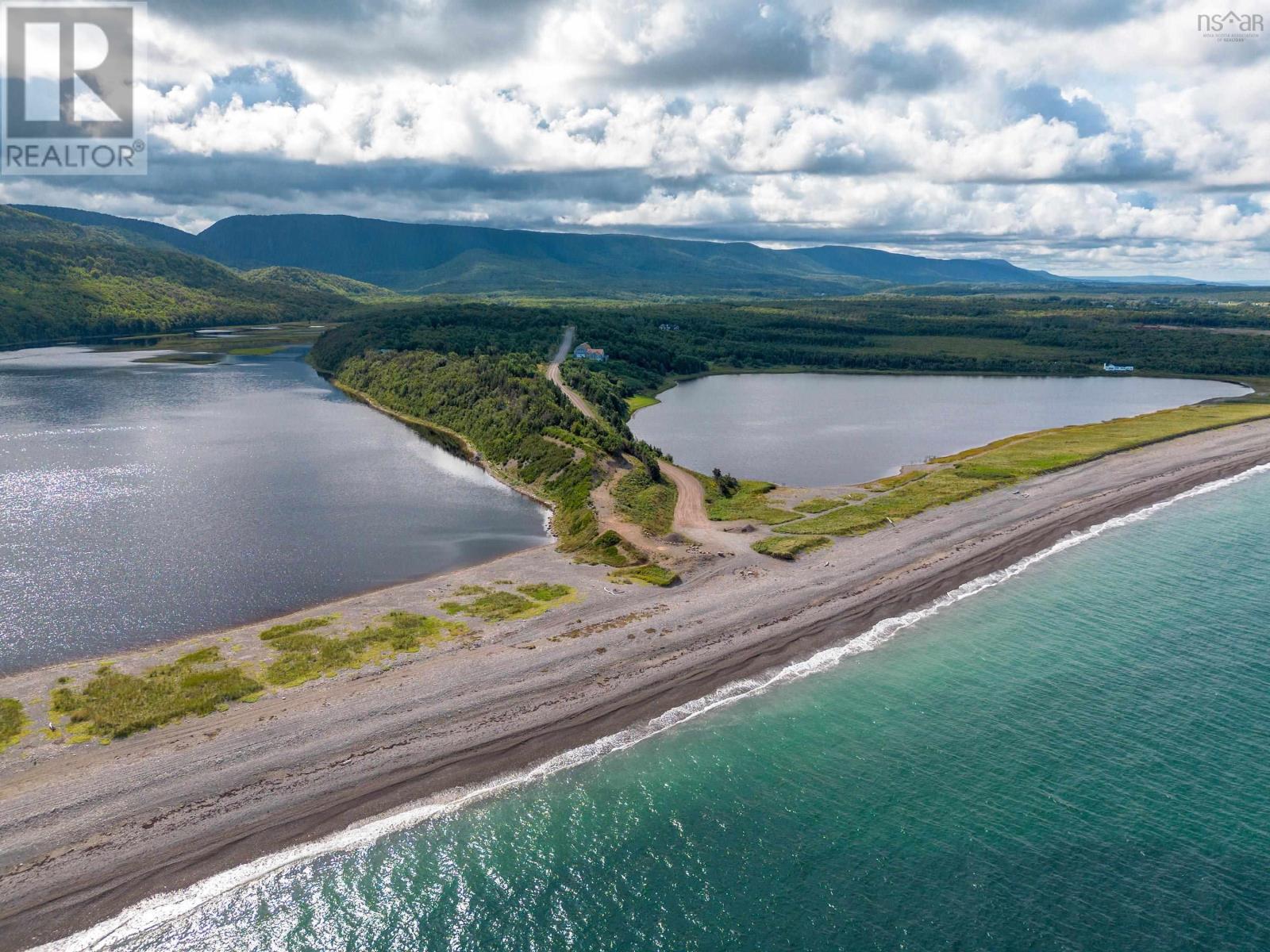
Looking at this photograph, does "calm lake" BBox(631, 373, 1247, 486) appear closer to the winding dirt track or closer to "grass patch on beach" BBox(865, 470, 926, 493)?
"grass patch on beach" BBox(865, 470, 926, 493)

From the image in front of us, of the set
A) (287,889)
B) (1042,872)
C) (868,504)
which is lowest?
(287,889)

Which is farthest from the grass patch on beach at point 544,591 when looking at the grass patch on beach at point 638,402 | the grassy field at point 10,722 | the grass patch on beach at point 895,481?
the grass patch on beach at point 638,402

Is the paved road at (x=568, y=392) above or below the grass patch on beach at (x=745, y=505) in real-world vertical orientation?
above

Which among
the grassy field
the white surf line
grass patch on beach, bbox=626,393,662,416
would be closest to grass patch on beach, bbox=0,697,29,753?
the grassy field

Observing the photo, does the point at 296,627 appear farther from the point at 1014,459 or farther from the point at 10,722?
the point at 1014,459

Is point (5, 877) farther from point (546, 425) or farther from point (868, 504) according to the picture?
point (546, 425)

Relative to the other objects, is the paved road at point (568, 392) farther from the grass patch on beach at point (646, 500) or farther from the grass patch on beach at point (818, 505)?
the grass patch on beach at point (818, 505)

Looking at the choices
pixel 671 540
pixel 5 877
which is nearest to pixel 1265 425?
pixel 671 540
